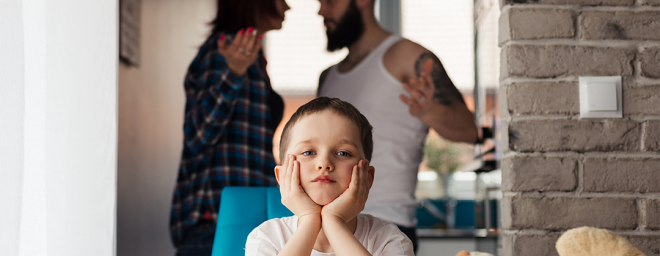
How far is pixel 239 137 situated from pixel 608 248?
1431 millimetres

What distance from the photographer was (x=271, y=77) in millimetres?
1941

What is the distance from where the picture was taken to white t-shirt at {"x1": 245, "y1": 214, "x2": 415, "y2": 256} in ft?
3.17

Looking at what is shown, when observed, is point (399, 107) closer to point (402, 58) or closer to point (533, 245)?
point (402, 58)

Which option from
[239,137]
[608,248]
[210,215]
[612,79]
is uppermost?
[612,79]

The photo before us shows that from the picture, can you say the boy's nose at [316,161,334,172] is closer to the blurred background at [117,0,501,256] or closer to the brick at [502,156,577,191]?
the brick at [502,156,577,191]

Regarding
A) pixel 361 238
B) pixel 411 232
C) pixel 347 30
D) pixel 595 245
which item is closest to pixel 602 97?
pixel 595 245

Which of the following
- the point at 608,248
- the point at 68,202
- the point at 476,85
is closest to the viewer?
the point at 608,248

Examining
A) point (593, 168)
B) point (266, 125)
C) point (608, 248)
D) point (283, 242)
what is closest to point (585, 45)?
point (593, 168)

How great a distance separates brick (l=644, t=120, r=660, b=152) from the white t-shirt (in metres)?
0.62

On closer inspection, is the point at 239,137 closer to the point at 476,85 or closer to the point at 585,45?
the point at 476,85

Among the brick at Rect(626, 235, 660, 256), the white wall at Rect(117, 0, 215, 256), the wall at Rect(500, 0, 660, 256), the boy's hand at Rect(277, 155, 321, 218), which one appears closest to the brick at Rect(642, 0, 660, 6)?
the wall at Rect(500, 0, 660, 256)

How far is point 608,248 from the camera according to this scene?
0.72m

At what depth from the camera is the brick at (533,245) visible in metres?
1.13

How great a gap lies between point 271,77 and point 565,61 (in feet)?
3.64
